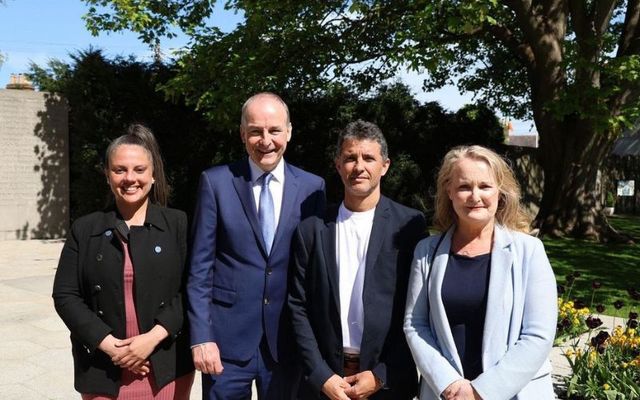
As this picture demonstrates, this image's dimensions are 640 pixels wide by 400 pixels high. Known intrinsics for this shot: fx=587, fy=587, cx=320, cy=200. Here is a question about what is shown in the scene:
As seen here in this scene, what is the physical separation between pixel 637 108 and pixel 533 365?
9338mm

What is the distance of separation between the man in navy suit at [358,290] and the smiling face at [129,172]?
0.77 metres

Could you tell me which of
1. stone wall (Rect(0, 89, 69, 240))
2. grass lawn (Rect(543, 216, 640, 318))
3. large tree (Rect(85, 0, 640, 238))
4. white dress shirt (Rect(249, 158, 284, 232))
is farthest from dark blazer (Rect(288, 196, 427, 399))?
stone wall (Rect(0, 89, 69, 240))

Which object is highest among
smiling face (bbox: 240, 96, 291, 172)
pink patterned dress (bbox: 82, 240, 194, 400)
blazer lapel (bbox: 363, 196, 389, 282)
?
smiling face (bbox: 240, 96, 291, 172)

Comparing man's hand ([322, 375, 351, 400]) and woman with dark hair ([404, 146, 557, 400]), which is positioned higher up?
woman with dark hair ([404, 146, 557, 400])

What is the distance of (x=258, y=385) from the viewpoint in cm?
277

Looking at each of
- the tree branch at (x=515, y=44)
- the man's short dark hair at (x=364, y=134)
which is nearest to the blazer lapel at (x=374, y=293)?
the man's short dark hair at (x=364, y=134)

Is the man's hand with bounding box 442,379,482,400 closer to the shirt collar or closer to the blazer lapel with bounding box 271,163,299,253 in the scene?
the blazer lapel with bounding box 271,163,299,253

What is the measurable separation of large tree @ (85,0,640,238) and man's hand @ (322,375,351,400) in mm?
7121

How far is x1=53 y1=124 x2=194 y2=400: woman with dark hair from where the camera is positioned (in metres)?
2.57

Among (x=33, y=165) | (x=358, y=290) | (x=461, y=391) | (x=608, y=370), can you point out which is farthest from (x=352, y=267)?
(x=33, y=165)

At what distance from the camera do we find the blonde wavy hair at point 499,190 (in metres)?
2.40

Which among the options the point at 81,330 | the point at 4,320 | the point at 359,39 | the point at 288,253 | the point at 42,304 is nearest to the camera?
the point at 81,330

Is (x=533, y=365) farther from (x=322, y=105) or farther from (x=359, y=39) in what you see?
(x=322, y=105)

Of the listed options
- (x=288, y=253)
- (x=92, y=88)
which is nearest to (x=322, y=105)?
(x=92, y=88)
